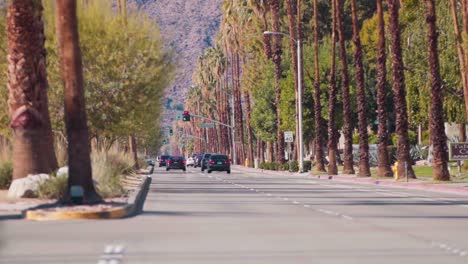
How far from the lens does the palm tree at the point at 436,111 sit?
174 ft

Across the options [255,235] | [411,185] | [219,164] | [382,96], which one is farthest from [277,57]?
[255,235]

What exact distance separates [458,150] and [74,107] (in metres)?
28.6

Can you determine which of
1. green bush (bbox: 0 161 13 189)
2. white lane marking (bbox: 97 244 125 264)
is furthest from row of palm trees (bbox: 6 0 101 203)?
white lane marking (bbox: 97 244 125 264)

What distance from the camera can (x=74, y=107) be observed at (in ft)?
101

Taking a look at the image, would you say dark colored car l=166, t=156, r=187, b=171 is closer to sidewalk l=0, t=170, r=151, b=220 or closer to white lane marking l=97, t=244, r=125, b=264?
sidewalk l=0, t=170, r=151, b=220

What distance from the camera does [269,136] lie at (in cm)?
11162

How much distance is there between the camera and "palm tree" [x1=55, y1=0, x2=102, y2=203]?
30.6 metres

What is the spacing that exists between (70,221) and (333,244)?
334 inches

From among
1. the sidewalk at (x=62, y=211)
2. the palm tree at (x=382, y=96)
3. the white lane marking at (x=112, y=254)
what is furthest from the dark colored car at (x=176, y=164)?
the white lane marking at (x=112, y=254)

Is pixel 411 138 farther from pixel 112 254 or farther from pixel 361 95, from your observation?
pixel 112 254

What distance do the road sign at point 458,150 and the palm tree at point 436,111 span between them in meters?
1.18

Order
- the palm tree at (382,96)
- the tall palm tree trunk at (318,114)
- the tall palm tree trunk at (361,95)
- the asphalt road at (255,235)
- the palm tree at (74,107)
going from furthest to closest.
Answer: the tall palm tree trunk at (318,114) → the tall palm tree trunk at (361,95) → the palm tree at (382,96) → the palm tree at (74,107) → the asphalt road at (255,235)

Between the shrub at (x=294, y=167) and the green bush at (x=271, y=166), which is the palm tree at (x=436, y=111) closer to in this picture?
the shrub at (x=294, y=167)

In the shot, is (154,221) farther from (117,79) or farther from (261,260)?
(117,79)
